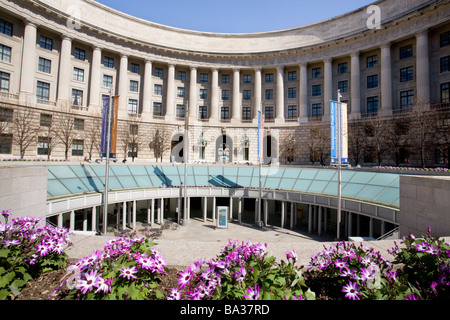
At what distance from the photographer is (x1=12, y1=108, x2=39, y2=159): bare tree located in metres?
30.2

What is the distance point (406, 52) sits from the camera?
4159 cm

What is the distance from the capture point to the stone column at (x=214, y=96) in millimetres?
51697

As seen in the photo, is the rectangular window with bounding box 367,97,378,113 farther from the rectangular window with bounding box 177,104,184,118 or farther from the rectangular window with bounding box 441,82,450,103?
the rectangular window with bounding box 177,104,184,118

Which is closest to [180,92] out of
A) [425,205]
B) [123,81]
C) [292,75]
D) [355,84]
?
[123,81]

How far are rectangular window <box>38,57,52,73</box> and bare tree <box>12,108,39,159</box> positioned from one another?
953cm

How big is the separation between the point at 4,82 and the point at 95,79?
43.3ft

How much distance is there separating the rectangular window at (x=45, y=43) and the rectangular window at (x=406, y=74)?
2556 inches

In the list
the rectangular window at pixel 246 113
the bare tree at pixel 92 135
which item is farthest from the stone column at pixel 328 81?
the bare tree at pixel 92 135

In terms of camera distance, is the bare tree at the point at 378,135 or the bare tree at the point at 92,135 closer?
the bare tree at the point at 378,135

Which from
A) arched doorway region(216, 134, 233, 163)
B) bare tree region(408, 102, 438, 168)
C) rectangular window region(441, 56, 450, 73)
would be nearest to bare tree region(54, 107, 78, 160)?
arched doorway region(216, 134, 233, 163)

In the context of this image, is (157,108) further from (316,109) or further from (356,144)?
(356,144)

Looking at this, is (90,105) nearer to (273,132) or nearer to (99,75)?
(99,75)

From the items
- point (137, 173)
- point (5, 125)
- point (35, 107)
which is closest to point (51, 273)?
point (137, 173)

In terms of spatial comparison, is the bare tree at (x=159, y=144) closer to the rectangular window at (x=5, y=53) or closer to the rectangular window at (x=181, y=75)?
the rectangular window at (x=181, y=75)
